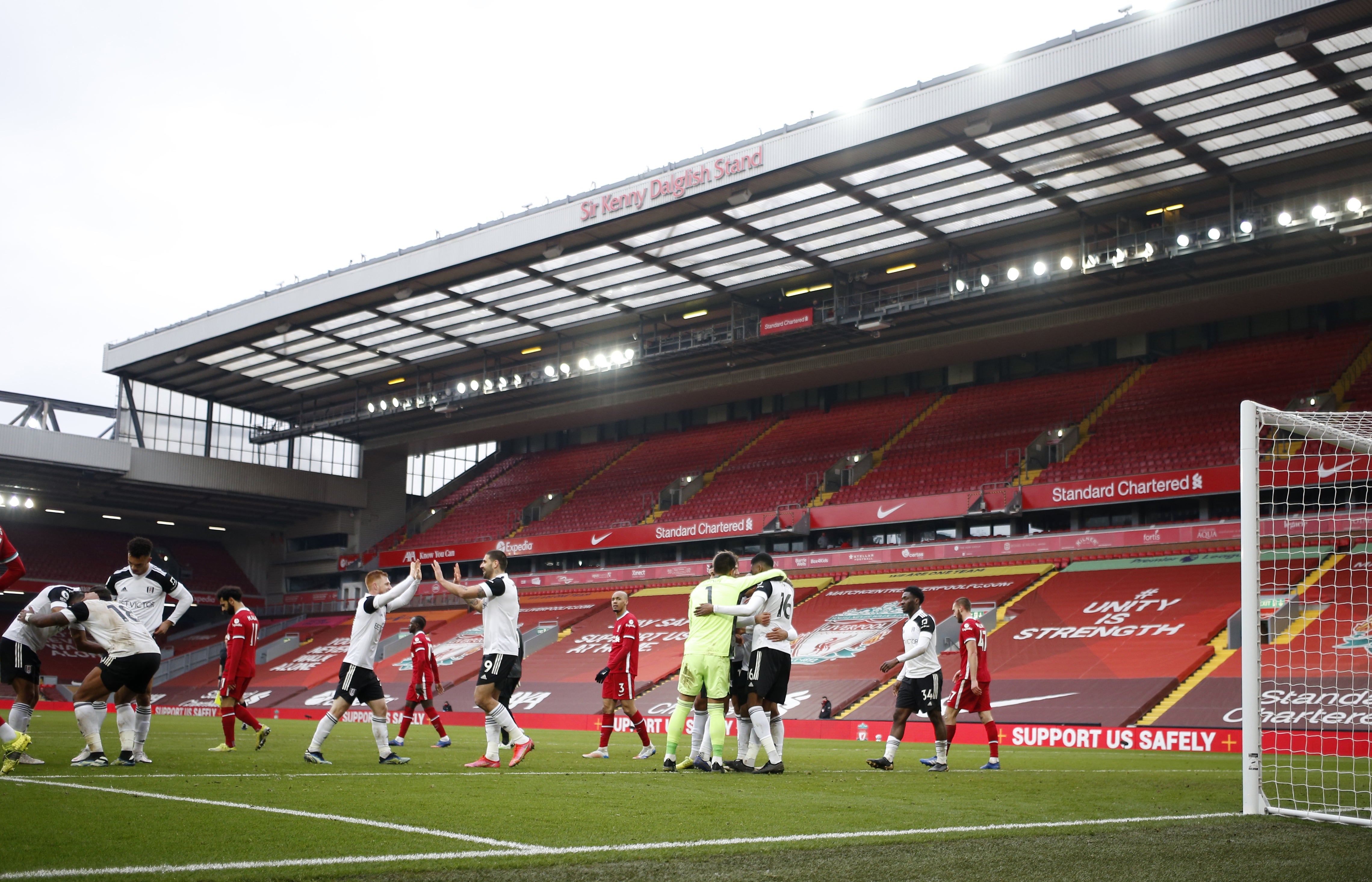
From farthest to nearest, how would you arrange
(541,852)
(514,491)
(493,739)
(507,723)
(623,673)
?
(514,491)
(623,673)
(493,739)
(507,723)
(541,852)

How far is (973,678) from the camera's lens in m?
12.5

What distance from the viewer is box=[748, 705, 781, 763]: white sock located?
Result: 10242mm

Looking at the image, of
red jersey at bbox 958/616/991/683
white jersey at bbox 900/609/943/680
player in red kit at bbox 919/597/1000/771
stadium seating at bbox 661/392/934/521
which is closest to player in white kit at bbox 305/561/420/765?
white jersey at bbox 900/609/943/680

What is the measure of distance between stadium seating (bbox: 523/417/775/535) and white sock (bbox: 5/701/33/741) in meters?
31.0

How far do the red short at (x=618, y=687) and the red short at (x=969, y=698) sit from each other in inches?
156

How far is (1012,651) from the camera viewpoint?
26.5 meters

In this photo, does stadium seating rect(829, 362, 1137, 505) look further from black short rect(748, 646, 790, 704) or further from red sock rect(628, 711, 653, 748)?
black short rect(748, 646, 790, 704)

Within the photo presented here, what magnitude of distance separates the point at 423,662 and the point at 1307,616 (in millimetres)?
16422

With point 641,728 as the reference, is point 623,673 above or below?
above

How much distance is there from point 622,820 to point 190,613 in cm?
5371

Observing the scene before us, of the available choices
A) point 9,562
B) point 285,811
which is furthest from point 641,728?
point 285,811

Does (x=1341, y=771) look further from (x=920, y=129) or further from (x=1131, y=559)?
(x=1131, y=559)

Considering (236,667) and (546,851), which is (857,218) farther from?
(546,851)

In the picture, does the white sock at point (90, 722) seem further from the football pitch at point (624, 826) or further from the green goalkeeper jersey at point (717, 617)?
the green goalkeeper jersey at point (717, 617)
